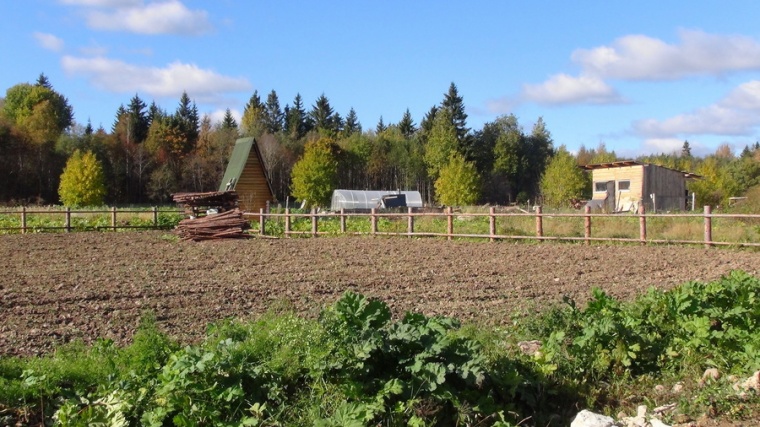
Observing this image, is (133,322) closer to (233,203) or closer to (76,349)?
(76,349)

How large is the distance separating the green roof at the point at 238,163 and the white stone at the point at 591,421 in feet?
110

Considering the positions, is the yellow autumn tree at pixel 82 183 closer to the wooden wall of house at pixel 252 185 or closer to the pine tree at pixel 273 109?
the wooden wall of house at pixel 252 185

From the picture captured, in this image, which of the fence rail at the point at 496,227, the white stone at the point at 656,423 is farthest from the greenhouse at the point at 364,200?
the white stone at the point at 656,423

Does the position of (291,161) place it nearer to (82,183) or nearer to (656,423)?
(82,183)

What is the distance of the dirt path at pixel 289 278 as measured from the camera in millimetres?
8759

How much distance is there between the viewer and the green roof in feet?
125

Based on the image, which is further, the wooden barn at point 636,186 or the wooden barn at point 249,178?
the wooden barn at point 636,186

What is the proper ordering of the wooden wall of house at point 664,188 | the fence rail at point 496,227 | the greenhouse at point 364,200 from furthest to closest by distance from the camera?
the greenhouse at point 364,200, the wooden wall of house at point 664,188, the fence rail at point 496,227

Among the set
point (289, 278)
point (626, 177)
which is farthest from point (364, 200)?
point (289, 278)

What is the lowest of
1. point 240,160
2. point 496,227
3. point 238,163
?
point 496,227

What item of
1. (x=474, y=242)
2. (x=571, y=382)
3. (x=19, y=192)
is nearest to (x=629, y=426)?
(x=571, y=382)

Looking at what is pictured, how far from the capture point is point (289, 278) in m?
12.8

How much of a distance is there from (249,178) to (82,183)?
59.0 ft

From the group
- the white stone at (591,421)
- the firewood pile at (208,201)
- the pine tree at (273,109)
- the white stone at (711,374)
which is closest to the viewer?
the white stone at (591,421)
